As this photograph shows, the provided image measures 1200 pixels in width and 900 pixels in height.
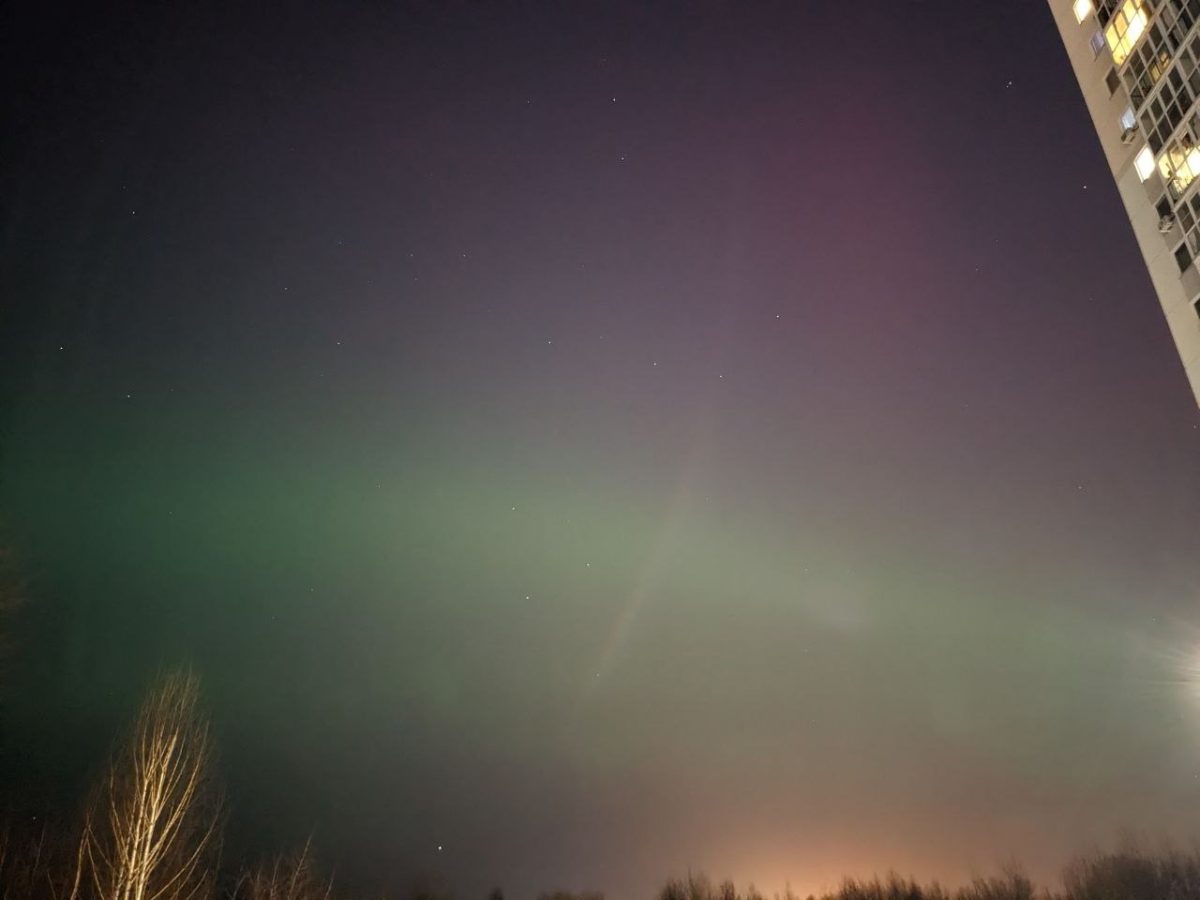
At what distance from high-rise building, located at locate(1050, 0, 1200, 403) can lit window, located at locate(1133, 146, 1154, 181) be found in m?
0.03

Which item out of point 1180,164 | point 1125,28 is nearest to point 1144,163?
point 1180,164

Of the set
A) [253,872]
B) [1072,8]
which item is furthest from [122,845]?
[253,872]

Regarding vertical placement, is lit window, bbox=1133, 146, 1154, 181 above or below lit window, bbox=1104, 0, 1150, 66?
below

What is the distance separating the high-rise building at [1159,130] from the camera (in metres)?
23.6

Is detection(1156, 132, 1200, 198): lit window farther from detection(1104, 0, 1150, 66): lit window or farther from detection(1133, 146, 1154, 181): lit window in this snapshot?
detection(1104, 0, 1150, 66): lit window

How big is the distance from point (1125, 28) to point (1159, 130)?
453cm

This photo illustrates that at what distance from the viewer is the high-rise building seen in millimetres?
23641

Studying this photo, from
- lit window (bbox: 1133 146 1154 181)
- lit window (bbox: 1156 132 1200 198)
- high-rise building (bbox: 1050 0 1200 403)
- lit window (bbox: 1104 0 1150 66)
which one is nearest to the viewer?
lit window (bbox: 1156 132 1200 198)

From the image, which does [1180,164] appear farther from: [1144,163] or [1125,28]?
[1125,28]

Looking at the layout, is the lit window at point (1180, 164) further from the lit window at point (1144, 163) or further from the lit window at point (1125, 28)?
the lit window at point (1125, 28)

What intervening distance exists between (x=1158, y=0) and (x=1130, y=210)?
6644mm

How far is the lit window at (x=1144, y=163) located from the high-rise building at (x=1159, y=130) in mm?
34

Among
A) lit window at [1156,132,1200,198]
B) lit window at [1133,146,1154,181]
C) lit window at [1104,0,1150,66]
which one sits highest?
lit window at [1104,0,1150,66]

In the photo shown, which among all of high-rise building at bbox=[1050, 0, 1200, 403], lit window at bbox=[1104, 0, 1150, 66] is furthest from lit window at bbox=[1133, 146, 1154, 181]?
lit window at bbox=[1104, 0, 1150, 66]
